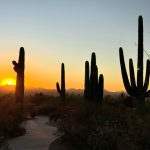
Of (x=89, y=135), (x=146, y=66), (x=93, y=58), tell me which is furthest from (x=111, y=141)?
(x=93, y=58)

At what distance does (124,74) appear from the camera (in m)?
22.5

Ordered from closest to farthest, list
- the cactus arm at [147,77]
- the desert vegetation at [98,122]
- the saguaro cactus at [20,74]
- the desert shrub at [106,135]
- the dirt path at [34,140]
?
1. the desert shrub at [106,135]
2. the desert vegetation at [98,122]
3. the dirt path at [34,140]
4. the cactus arm at [147,77]
5. the saguaro cactus at [20,74]

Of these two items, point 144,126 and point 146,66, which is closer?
point 144,126

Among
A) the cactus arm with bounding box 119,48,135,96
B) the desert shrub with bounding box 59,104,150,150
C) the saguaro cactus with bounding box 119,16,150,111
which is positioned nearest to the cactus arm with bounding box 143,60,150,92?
the saguaro cactus with bounding box 119,16,150,111

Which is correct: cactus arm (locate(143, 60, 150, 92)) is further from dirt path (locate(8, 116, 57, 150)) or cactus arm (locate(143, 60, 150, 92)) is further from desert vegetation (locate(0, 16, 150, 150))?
dirt path (locate(8, 116, 57, 150))

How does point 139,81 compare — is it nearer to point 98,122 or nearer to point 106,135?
point 98,122

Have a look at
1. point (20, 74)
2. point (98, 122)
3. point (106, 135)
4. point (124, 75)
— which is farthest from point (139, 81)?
point (106, 135)

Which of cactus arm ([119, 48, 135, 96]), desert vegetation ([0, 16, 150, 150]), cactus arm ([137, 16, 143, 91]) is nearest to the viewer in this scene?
desert vegetation ([0, 16, 150, 150])

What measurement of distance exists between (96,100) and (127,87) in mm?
A: 3251

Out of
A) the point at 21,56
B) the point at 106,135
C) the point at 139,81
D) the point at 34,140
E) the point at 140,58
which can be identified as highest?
the point at 21,56

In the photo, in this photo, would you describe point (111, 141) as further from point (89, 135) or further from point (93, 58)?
point (93, 58)

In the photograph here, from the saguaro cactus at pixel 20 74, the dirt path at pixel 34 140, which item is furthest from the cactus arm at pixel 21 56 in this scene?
the dirt path at pixel 34 140

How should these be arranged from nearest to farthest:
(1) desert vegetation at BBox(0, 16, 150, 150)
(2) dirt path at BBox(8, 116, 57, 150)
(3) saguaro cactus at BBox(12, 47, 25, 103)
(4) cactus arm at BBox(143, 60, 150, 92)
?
(1) desert vegetation at BBox(0, 16, 150, 150)
(2) dirt path at BBox(8, 116, 57, 150)
(4) cactus arm at BBox(143, 60, 150, 92)
(3) saguaro cactus at BBox(12, 47, 25, 103)

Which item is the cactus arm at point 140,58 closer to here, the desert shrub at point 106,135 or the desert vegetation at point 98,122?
the desert vegetation at point 98,122
